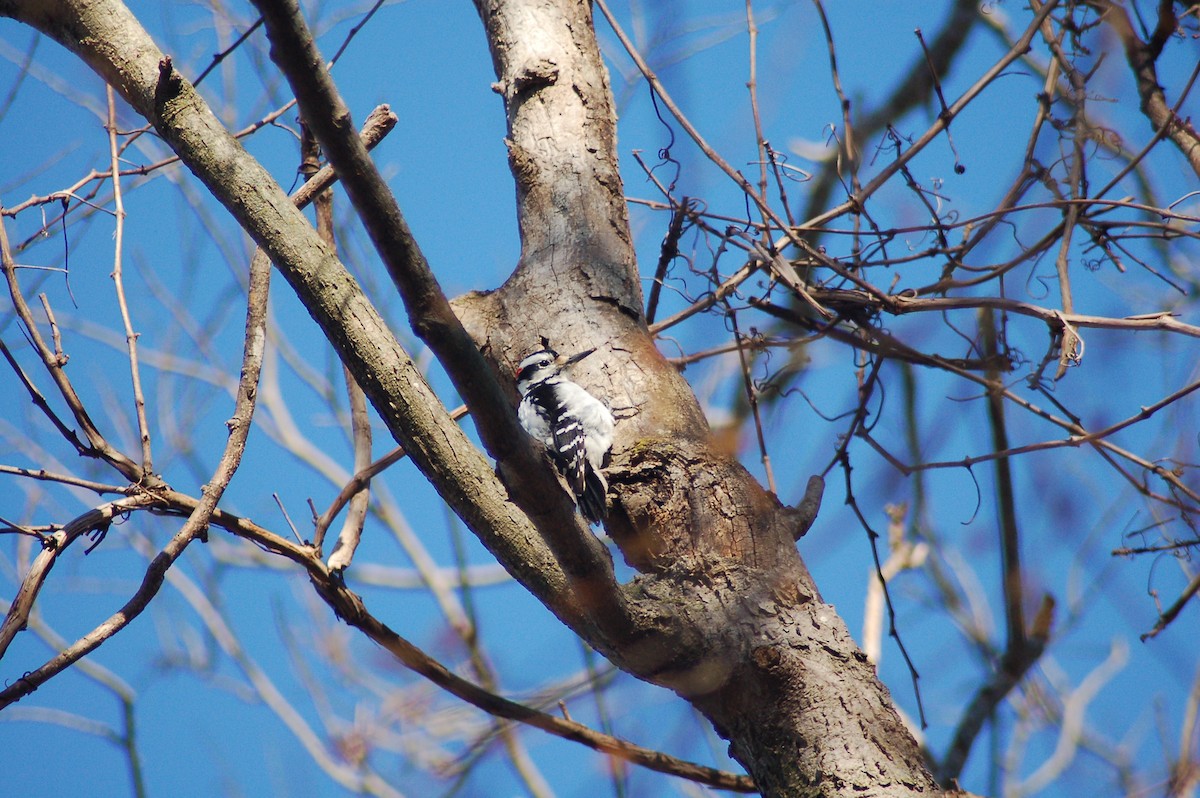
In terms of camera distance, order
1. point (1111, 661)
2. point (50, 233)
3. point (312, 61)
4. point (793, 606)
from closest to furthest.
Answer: point (312, 61) < point (793, 606) < point (50, 233) < point (1111, 661)

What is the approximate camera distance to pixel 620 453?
2.57m

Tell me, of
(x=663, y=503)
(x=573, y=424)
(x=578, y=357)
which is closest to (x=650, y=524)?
(x=663, y=503)

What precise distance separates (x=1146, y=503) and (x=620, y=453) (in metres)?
1.55

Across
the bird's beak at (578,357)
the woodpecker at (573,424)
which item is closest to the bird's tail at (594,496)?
the woodpecker at (573,424)

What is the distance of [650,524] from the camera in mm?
2424

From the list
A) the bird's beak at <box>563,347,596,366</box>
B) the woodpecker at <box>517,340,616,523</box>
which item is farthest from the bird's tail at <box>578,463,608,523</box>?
the bird's beak at <box>563,347,596,366</box>

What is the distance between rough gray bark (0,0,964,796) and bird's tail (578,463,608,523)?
68 millimetres

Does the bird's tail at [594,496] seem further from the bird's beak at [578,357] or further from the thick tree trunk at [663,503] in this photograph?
the bird's beak at [578,357]

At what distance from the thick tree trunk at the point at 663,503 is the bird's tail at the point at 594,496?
59 mm

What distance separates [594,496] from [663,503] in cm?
37

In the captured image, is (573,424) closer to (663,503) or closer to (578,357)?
(578,357)

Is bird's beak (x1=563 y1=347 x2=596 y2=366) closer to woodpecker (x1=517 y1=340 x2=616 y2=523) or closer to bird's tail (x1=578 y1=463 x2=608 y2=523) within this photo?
woodpecker (x1=517 y1=340 x2=616 y2=523)

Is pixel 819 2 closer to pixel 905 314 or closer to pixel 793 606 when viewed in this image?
pixel 905 314

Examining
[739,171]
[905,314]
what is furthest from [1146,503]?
[739,171]
